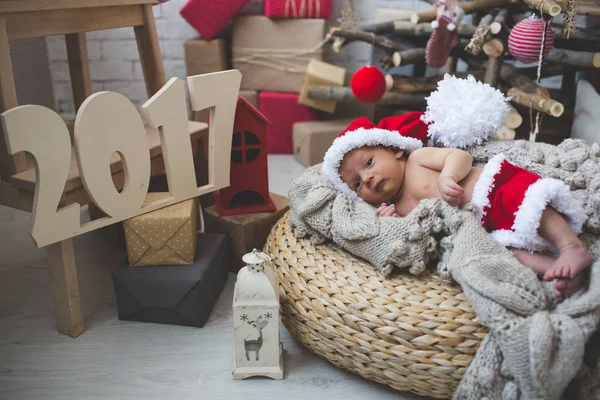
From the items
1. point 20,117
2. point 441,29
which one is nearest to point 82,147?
point 20,117

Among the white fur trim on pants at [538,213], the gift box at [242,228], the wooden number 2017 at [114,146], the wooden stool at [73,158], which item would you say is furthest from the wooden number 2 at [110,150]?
the white fur trim on pants at [538,213]

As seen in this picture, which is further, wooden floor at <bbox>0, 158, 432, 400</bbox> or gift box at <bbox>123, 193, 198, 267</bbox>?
gift box at <bbox>123, 193, 198, 267</bbox>

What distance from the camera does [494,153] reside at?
5.44ft

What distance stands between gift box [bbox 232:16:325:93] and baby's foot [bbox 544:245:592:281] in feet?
6.08

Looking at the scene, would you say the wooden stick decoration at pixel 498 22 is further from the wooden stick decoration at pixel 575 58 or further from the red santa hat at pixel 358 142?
the red santa hat at pixel 358 142

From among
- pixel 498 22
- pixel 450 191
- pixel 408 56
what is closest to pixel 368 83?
pixel 408 56

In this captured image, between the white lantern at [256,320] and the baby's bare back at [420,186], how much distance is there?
44 centimetres

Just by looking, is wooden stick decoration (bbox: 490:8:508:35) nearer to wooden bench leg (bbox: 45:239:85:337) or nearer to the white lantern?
the white lantern

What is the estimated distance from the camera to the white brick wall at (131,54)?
10.2 ft

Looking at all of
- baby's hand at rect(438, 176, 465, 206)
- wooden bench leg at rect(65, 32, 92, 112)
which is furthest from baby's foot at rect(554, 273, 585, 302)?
wooden bench leg at rect(65, 32, 92, 112)

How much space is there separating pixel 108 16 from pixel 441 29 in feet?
4.07

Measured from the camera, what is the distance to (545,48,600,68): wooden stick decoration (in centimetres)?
208

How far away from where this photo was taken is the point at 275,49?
2.90 m

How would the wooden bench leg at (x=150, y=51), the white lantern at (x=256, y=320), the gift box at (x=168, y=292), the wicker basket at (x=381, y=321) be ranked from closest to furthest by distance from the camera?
the wicker basket at (x=381, y=321)
the white lantern at (x=256, y=320)
the gift box at (x=168, y=292)
the wooden bench leg at (x=150, y=51)
